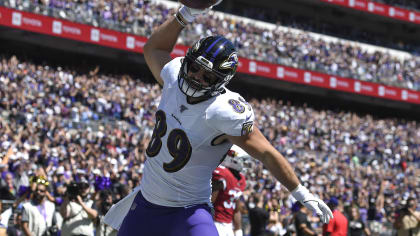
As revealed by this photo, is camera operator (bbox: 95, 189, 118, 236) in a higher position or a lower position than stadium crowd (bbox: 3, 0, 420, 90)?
higher

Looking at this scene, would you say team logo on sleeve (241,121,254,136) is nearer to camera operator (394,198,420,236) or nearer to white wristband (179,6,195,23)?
white wristband (179,6,195,23)

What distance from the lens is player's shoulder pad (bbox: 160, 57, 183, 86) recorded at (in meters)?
4.03

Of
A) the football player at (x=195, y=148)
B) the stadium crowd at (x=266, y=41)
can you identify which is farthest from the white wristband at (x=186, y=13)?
the stadium crowd at (x=266, y=41)

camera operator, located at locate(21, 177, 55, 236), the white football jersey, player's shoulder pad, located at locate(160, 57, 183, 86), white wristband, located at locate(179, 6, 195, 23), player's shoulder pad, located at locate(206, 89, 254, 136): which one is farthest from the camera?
camera operator, located at locate(21, 177, 55, 236)

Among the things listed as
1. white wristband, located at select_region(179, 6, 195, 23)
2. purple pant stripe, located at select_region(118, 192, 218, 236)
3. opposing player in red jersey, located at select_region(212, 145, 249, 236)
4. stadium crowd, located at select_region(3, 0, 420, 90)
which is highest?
white wristband, located at select_region(179, 6, 195, 23)

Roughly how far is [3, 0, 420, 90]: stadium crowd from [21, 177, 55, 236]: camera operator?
16.8 metres

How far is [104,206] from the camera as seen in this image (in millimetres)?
8477

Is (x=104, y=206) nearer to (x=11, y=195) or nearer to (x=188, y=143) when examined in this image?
(x=11, y=195)

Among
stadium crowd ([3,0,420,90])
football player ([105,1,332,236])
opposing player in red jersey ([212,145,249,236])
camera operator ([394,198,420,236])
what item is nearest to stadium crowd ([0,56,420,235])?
opposing player in red jersey ([212,145,249,236])

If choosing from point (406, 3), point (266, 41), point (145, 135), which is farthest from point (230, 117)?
point (406, 3)

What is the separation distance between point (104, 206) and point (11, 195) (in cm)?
286

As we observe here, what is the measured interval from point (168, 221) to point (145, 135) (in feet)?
44.9

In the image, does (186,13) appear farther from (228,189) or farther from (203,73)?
(228,189)

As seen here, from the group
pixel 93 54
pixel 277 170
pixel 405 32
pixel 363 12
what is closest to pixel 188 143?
pixel 277 170
